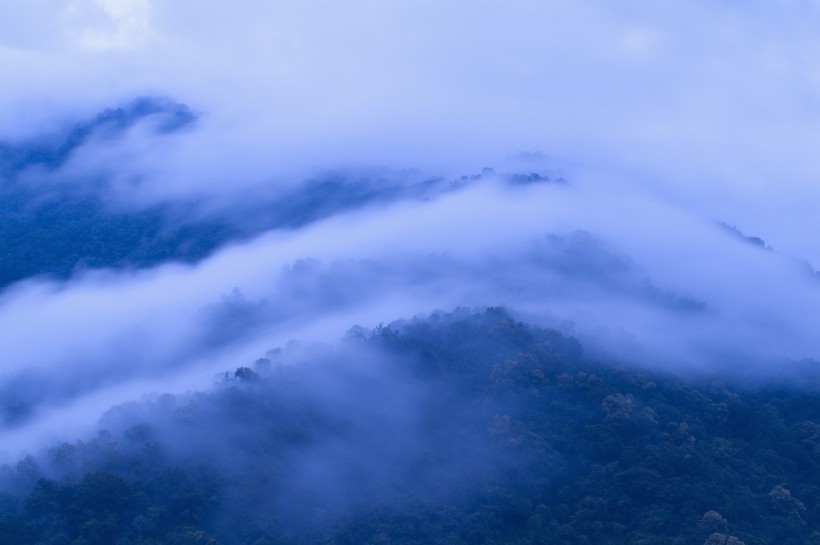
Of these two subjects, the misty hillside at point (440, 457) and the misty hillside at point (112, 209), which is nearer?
the misty hillside at point (440, 457)

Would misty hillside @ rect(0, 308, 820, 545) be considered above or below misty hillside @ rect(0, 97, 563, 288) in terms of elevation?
below

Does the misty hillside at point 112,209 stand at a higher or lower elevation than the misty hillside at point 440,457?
higher

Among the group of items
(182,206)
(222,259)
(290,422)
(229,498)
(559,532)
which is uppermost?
(182,206)

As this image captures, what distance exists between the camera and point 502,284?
5753 cm

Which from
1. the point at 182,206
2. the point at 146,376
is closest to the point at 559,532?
the point at 146,376

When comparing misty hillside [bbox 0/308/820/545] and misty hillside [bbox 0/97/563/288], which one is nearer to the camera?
misty hillside [bbox 0/308/820/545]

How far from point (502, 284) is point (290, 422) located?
1780 cm

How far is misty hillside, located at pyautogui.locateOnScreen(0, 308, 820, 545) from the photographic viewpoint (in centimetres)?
3797

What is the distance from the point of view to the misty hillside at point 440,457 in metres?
38.0

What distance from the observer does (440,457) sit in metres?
42.6

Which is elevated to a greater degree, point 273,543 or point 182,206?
point 182,206

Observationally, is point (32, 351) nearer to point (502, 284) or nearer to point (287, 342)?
point (287, 342)

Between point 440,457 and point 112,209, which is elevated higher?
point 112,209

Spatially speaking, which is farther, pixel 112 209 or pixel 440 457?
pixel 112 209
